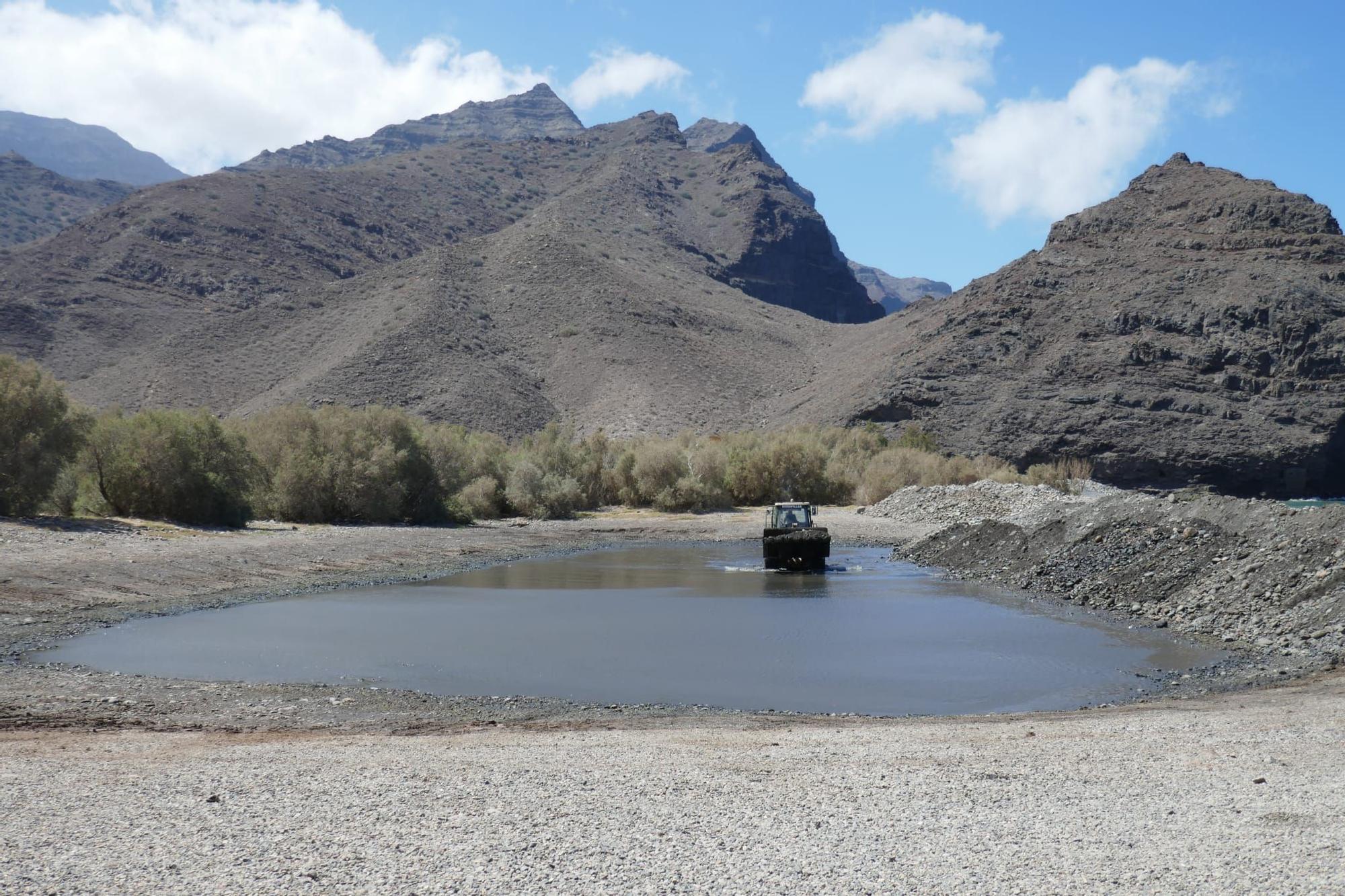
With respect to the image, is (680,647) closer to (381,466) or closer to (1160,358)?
(381,466)

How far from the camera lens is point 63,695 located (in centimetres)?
1309

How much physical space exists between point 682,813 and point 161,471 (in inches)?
1282

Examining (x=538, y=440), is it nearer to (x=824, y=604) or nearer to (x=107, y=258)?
(x=824, y=604)

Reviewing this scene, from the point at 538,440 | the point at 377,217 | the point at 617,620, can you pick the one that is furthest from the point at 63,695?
the point at 377,217

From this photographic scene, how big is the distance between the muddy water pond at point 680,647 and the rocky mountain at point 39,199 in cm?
12865

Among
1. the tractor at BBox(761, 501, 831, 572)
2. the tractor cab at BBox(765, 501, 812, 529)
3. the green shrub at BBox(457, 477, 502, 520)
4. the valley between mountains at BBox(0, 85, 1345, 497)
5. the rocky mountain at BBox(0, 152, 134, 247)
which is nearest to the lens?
the tractor at BBox(761, 501, 831, 572)

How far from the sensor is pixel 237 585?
27.0 m

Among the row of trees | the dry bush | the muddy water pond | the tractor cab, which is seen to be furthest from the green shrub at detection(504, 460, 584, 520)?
the dry bush

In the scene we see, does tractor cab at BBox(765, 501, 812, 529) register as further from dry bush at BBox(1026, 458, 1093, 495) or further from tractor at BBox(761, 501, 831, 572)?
dry bush at BBox(1026, 458, 1093, 495)

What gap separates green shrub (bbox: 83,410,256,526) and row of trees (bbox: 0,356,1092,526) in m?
0.05

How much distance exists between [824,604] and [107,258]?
99080mm

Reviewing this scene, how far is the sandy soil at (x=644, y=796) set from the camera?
6379 mm

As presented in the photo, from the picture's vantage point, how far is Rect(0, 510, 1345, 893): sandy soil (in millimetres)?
6379

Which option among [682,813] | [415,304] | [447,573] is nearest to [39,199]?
[415,304]
